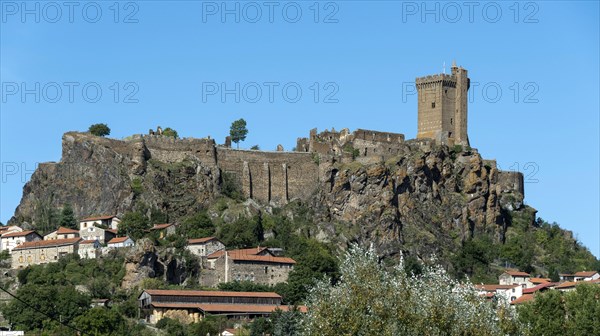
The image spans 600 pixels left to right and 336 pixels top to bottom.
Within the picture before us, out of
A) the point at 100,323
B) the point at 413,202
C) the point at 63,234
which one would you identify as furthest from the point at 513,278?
the point at 100,323

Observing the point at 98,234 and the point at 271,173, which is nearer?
the point at 98,234

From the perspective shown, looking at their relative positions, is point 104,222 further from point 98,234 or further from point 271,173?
point 271,173

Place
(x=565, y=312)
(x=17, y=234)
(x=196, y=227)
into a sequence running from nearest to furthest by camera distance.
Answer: (x=565, y=312) < (x=196, y=227) < (x=17, y=234)

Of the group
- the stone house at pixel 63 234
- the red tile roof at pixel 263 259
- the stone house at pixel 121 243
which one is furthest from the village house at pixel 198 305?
the stone house at pixel 63 234

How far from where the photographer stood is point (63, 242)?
322 feet

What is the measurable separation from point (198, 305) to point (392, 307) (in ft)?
135

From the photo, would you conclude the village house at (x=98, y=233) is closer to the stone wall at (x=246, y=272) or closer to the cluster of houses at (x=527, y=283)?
the stone wall at (x=246, y=272)

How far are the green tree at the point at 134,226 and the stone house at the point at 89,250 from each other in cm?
252

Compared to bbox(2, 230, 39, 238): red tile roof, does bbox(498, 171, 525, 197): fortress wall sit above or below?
above

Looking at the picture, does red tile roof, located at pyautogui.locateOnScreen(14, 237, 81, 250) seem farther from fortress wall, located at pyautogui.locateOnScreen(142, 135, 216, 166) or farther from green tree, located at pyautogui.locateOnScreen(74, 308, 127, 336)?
green tree, located at pyautogui.locateOnScreen(74, 308, 127, 336)

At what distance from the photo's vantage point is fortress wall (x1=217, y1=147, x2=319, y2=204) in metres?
109

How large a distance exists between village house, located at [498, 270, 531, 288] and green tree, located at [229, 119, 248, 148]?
88.4 feet

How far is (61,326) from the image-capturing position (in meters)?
84.4

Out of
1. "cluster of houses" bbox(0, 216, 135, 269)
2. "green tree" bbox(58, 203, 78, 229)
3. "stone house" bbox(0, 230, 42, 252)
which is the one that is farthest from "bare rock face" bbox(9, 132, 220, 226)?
"stone house" bbox(0, 230, 42, 252)
